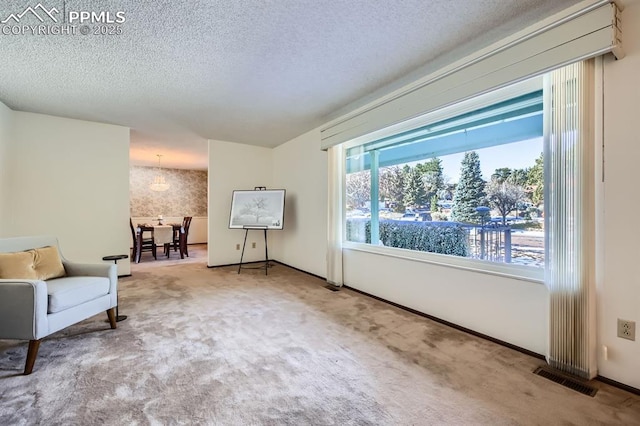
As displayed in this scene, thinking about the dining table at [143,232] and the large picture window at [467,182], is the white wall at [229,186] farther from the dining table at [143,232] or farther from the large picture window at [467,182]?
the large picture window at [467,182]

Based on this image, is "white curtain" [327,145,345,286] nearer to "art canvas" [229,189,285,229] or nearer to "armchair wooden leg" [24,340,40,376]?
"art canvas" [229,189,285,229]

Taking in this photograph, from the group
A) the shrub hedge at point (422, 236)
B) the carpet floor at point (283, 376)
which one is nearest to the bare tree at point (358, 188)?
the shrub hedge at point (422, 236)

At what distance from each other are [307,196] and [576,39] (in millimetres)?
3788

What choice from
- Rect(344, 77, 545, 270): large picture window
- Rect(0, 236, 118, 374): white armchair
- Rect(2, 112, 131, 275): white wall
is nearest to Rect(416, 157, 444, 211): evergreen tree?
Rect(344, 77, 545, 270): large picture window

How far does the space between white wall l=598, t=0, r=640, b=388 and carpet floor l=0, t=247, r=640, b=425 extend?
26 cm

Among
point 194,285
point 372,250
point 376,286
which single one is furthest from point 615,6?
→ point 194,285

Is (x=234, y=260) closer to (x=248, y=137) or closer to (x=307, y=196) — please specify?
(x=307, y=196)

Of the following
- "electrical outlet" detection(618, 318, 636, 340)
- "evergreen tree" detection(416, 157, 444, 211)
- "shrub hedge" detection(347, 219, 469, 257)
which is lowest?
"electrical outlet" detection(618, 318, 636, 340)

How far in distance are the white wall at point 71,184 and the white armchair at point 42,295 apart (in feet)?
5.75

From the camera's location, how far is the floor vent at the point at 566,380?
1.72 m

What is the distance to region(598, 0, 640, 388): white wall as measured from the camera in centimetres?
171

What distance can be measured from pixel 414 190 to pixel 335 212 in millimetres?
1217

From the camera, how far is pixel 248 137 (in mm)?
5219

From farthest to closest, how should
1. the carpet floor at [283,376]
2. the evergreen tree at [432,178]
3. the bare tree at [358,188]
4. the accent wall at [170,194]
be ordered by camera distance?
the accent wall at [170,194]
the bare tree at [358,188]
the evergreen tree at [432,178]
the carpet floor at [283,376]
